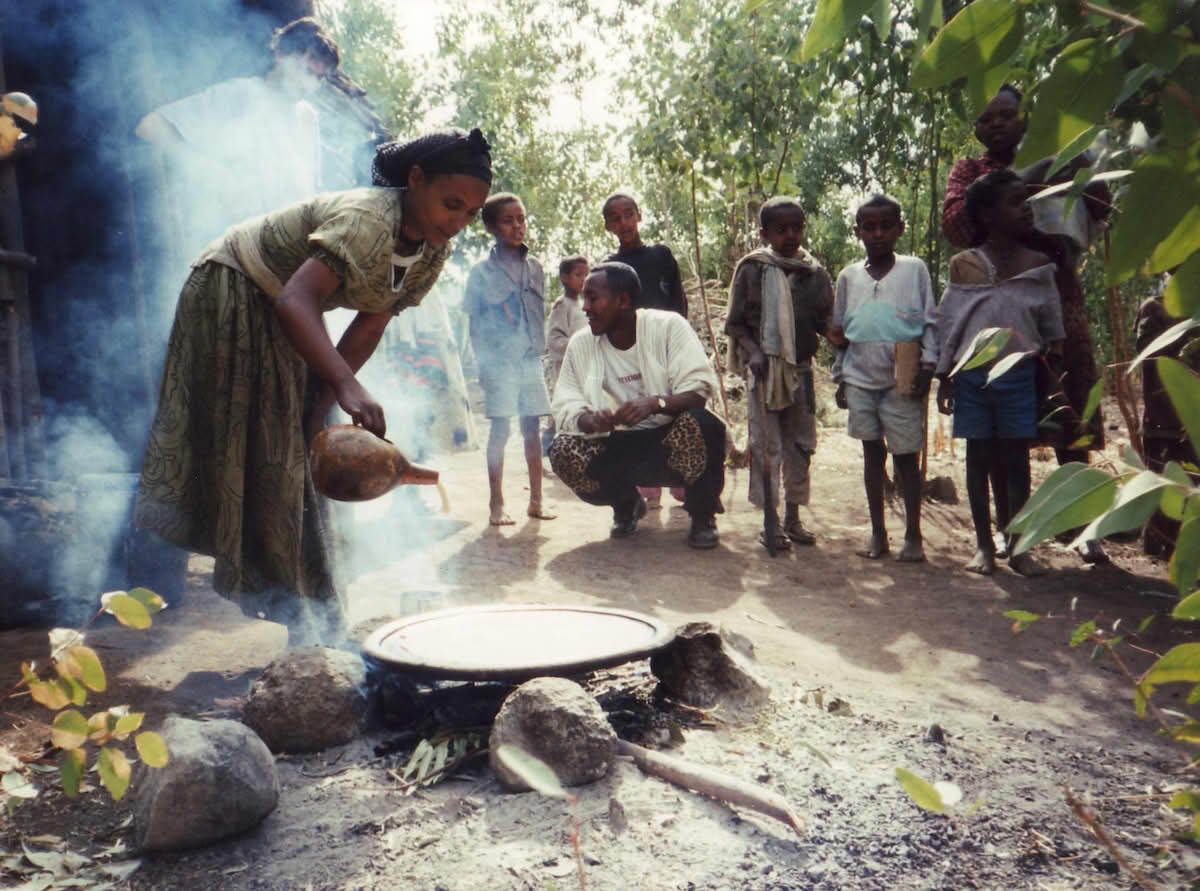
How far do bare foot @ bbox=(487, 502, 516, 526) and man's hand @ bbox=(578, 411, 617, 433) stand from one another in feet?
3.75

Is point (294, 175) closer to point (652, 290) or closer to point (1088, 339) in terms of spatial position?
point (652, 290)

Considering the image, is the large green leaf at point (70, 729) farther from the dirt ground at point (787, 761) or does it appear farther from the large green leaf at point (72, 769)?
the dirt ground at point (787, 761)

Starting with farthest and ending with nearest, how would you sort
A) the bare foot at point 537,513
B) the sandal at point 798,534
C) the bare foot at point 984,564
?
1. the bare foot at point 537,513
2. the sandal at point 798,534
3. the bare foot at point 984,564

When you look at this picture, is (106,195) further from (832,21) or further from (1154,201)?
(1154,201)

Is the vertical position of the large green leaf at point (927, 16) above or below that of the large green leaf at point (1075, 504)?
above

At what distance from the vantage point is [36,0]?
434 centimetres

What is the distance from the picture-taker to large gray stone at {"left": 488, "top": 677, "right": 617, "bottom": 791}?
2.08 meters

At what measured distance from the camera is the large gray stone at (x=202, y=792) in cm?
189

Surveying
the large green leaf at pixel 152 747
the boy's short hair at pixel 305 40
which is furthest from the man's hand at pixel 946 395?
the large green leaf at pixel 152 747

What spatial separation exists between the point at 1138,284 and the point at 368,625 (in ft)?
14.5

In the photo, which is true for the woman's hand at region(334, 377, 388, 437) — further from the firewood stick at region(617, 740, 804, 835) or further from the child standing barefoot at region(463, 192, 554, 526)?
the child standing barefoot at region(463, 192, 554, 526)

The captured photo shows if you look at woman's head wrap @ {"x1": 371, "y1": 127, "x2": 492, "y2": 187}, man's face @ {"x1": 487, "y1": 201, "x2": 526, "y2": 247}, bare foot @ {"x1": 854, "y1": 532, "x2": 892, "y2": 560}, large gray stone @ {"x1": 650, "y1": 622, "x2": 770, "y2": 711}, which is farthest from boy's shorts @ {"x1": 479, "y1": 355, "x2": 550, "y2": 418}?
large gray stone @ {"x1": 650, "y1": 622, "x2": 770, "y2": 711}

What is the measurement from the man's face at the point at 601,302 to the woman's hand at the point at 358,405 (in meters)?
2.36

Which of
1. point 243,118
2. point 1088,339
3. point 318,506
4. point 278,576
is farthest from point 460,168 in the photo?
point 243,118
